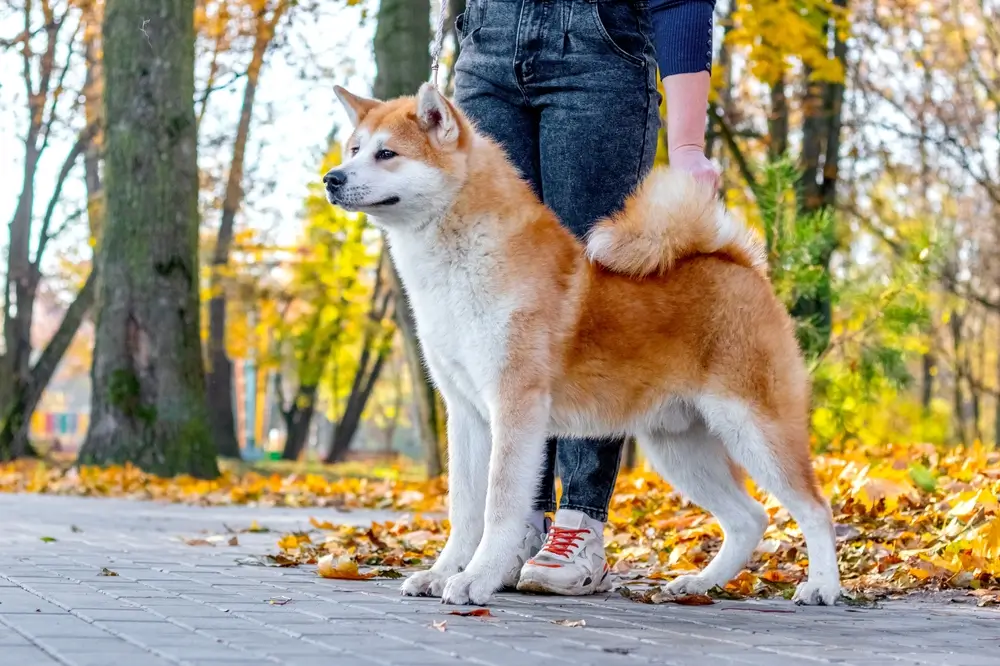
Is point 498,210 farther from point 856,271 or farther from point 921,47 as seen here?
point 921,47

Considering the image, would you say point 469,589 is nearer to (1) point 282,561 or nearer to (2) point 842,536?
(1) point 282,561

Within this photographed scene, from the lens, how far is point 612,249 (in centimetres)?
427

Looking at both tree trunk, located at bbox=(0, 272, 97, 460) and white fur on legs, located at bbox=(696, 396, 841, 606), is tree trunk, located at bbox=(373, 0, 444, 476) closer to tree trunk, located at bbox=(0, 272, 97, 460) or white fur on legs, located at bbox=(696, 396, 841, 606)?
white fur on legs, located at bbox=(696, 396, 841, 606)

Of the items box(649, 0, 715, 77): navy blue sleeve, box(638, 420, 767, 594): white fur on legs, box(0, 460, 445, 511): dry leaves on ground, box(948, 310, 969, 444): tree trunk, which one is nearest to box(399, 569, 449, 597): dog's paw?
box(638, 420, 767, 594): white fur on legs

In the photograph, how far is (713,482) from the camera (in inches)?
185

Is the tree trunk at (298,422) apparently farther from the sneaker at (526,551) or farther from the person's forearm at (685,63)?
the person's forearm at (685,63)

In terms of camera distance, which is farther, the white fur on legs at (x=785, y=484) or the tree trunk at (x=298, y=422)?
the tree trunk at (x=298, y=422)

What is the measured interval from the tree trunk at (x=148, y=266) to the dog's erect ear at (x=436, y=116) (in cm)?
785

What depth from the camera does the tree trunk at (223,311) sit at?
70.7 ft

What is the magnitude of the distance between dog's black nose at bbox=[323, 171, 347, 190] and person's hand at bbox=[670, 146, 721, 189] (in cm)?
126

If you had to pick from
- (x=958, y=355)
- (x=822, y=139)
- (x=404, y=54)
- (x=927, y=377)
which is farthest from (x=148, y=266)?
(x=927, y=377)

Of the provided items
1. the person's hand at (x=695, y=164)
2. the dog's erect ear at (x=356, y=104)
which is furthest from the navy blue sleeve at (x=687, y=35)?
the dog's erect ear at (x=356, y=104)

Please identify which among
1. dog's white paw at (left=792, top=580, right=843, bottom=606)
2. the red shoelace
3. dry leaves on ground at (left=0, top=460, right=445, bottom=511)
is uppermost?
the red shoelace

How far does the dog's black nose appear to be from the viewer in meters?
4.13
